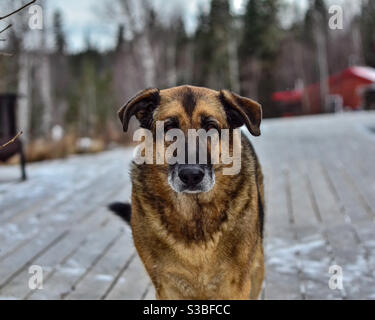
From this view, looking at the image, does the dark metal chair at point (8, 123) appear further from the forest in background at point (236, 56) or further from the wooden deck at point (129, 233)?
the forest in background at point (236, 56)

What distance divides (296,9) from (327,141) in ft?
112

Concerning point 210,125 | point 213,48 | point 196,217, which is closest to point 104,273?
point 196,217

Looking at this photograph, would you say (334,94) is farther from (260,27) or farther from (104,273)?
(104,273)

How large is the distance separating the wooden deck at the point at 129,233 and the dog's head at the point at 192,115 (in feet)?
4.26

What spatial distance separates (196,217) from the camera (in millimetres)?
2260

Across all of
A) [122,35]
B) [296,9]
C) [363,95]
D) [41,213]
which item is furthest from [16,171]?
[296,9]

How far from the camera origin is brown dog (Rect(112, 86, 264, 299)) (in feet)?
7.22

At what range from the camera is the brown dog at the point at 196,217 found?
2.20m

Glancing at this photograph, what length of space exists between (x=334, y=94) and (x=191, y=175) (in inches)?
1557

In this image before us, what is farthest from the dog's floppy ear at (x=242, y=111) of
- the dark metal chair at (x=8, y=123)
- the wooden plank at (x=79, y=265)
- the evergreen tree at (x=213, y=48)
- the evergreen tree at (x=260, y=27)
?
the evergreen tree at (x=260, y=27)

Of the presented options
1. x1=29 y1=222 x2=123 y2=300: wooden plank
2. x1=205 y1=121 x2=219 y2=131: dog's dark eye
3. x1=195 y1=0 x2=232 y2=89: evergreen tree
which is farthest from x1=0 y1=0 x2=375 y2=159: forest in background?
x1=205 y1=121 x2=219 y2=131: dog's dark eye

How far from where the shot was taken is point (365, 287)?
10.1 feet

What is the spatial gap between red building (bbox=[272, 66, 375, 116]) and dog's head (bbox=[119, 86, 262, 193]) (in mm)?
34641

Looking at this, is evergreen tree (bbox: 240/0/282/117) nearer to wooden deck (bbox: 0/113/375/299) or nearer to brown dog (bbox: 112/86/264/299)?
wooden deck (bbox: 0/113/375/299)
